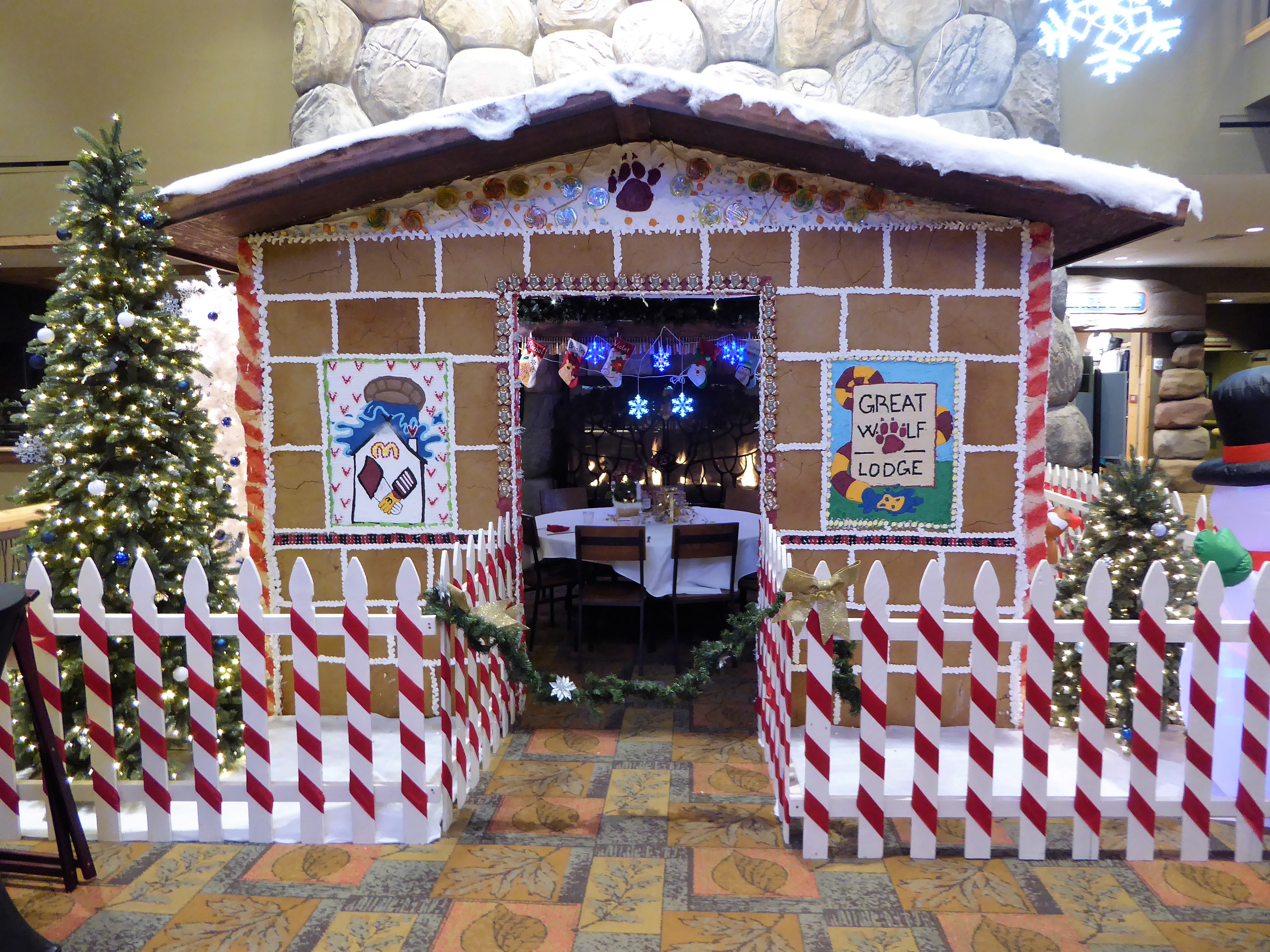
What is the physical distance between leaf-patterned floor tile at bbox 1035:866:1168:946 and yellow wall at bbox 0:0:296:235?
9.14 metres

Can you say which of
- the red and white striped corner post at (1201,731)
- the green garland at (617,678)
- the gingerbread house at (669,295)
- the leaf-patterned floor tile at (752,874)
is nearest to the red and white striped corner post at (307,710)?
the green garland at (617,678)

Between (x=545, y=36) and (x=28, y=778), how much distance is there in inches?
312

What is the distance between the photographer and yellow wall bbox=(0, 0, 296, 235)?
329 inches

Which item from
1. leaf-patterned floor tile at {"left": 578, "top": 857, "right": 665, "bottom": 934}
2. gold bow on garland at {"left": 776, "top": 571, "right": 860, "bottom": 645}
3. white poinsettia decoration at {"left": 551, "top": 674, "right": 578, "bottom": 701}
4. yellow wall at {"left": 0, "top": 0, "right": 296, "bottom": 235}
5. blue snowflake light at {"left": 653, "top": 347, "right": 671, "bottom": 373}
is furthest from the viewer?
yellow wall at {"left": 0, "top": 0, "right": 296, "bottom": 235}

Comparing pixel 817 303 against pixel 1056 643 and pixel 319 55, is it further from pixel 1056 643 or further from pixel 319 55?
pixel 319 55

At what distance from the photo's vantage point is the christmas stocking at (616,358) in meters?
7.96

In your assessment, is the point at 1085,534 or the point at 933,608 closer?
the point at 933,608

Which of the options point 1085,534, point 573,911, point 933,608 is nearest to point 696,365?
point 1085,534

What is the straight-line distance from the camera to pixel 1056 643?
411cm

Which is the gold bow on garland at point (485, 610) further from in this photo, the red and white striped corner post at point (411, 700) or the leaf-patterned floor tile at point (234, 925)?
the leaf-patterned floor tile at point (234, 925)

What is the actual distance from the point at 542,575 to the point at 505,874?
3630 mm

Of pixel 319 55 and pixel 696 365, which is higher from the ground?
pixel 319 55

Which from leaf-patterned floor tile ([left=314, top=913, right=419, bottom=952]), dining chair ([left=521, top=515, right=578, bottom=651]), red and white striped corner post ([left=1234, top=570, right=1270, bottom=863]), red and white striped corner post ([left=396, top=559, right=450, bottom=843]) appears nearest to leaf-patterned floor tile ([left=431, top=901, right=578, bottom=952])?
leaf-patterned floor tile ([left=314, top=913, right=419, bottom=952])

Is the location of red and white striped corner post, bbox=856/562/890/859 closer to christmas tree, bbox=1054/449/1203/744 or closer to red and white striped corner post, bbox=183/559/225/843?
christmas tree, bbox=1054/449/1203/744
